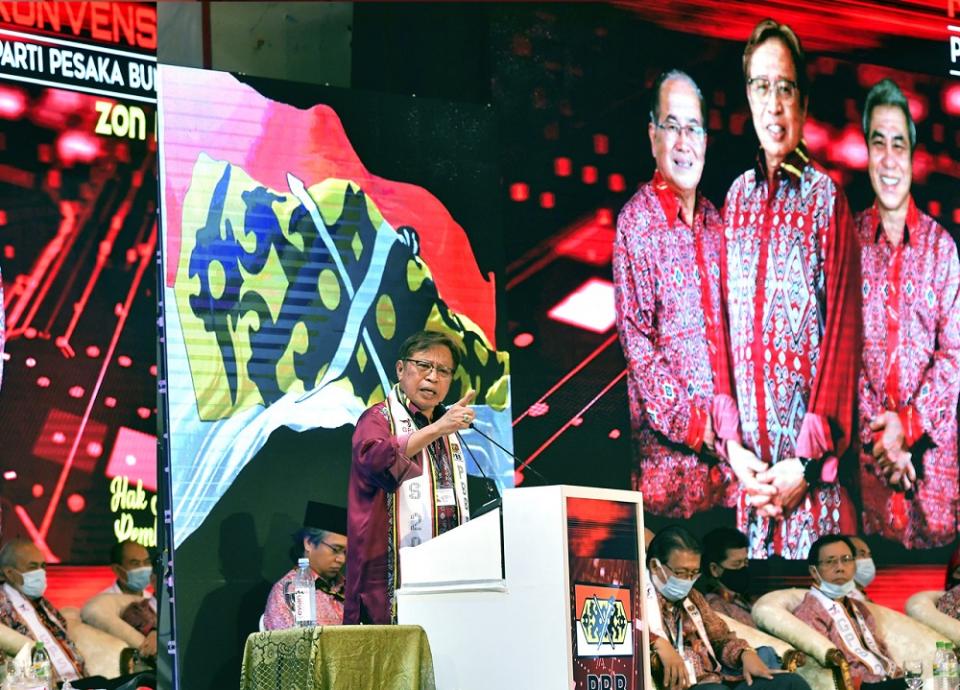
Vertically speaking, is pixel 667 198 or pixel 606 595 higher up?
pixel 667 198

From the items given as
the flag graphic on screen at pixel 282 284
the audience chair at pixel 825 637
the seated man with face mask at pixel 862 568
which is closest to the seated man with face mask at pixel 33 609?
the flag graphic on screen at pixel 282 284

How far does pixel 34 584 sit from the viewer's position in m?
6.41

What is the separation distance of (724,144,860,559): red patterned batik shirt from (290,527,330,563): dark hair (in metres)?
2.29

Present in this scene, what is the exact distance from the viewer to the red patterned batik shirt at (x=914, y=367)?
7.57m

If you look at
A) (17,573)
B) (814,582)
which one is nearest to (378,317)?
(17,573)

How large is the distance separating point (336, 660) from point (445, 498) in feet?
3.11

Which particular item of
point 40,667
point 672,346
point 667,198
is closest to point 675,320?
point 672,346

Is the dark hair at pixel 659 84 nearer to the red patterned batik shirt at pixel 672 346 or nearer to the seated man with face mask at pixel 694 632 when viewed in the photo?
the red patterned batik shirt at pixel 672 346

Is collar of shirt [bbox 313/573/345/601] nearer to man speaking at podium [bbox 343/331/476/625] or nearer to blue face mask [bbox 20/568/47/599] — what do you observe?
blue face mask [bbox 20/568/47/599]

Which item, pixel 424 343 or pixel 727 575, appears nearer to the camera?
pixel 424 343

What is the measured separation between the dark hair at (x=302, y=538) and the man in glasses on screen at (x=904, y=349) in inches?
118

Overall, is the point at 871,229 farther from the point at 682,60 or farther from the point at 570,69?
the point at 570,69

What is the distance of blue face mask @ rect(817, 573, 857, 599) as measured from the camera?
719 centimetres

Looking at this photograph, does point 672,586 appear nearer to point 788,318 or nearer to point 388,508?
point 788,318
